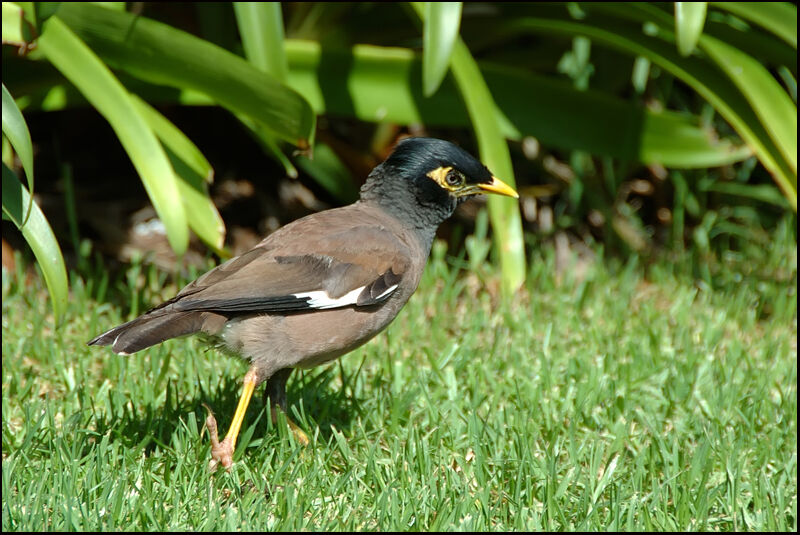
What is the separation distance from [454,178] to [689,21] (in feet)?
4.38

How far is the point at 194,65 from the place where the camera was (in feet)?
13.9

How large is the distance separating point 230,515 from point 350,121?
3.61 m

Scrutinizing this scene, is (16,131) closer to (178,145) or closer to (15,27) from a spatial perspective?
(15,27)

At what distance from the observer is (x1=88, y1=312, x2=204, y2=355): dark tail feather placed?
301 cm

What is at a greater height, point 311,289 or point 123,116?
point 123,116

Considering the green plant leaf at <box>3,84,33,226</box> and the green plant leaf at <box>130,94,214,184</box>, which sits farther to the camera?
the green plant leaf at <box>130,94,214,184</box>

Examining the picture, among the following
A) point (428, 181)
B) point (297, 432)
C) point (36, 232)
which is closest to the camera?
point (297, 432)

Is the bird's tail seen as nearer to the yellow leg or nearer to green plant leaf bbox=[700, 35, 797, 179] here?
the yellow leg

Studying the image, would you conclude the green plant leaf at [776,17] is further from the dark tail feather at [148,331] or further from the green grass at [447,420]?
the dark tail feather at [148,331]

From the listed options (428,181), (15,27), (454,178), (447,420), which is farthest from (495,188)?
(15,27)

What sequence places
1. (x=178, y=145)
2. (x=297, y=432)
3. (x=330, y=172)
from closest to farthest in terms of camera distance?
1. (x=297, y=432)
2. (x=178, y=145)
3. (x=330, y=172)

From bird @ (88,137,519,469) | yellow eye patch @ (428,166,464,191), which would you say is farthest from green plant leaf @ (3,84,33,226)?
yellow eye patch @ (428,166,464,191)

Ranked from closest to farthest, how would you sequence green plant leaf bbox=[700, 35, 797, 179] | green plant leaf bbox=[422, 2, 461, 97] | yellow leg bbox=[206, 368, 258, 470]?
yellow leg bbox=[206, 368, 258, 470] < green plant leaf bbox=[422, 2, 461, 97] < green plant leaf bbox=[700, 35, 797, 179]

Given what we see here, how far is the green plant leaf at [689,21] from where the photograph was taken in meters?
4.29
